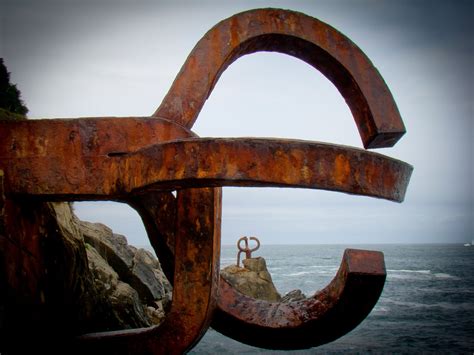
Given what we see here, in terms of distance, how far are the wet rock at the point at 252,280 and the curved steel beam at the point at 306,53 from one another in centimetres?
1442

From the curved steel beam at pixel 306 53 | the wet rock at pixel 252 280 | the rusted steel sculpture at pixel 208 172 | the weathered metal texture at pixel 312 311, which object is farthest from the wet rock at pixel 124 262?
the wet rock at pixel 252 280

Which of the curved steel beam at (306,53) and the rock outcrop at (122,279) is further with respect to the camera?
the rock outcrop at (122,279)

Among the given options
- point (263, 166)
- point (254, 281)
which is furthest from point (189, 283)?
point (254, 281)

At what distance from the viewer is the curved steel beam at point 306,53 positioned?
76.4 inches

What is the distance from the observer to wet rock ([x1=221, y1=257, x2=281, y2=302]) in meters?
16.2

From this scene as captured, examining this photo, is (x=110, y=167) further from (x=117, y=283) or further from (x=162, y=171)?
(x=117, y=283)

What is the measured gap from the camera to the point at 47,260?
180cm

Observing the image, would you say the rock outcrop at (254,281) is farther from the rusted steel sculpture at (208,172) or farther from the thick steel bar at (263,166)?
the thick steel bar at (263,166)

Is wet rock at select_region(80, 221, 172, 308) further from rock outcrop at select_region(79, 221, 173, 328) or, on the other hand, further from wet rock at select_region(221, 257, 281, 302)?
wet rock at select_region(221, 257, 281, 302)

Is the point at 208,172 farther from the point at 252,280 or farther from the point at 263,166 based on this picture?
the point at 252,280

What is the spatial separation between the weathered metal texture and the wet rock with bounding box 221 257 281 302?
13.8m

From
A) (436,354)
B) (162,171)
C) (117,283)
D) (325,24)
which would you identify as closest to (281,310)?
(162,171)

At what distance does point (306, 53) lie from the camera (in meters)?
2.17

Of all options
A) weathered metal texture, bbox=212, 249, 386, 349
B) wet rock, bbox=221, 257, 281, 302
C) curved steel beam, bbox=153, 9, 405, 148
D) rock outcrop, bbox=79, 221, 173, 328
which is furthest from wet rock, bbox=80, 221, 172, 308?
wet rock, bbox=221, 257, 281, 302
